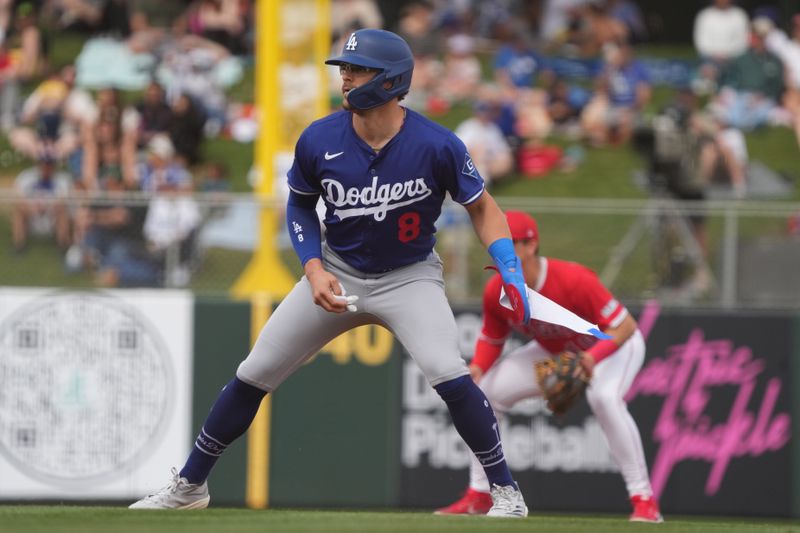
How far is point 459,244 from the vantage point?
40.3ft

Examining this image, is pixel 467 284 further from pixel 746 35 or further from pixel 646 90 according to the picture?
pixel 746 35

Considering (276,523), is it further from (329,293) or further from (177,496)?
(329,293)

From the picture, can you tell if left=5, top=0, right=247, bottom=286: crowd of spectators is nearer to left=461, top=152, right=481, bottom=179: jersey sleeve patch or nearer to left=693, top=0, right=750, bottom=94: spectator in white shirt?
left=461, top=152, right=481, bottom=179: jersey sleeve patch

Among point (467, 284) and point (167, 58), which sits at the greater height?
point (167, 58)

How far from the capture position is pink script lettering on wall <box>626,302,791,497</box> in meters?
11.4

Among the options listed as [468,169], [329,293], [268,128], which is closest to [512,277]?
[468,169]

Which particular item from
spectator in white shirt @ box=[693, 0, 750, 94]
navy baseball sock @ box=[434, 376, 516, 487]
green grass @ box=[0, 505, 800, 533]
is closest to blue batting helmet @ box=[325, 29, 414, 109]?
navy baseball sock @ box=[434, 376, 516, 487]

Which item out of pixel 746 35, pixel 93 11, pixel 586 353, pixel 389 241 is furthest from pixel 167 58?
pixel 389 241

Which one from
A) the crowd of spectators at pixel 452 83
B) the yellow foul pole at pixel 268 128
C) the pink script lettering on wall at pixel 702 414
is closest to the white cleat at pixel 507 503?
the pink script lettering on wall at pixel 702 414

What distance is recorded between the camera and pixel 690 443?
11.4 meters

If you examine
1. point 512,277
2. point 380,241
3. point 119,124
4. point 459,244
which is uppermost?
point 119,124

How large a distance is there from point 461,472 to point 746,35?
886cm

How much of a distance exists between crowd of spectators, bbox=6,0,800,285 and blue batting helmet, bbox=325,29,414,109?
679cm

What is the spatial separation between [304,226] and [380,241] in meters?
Answer: 0.42
